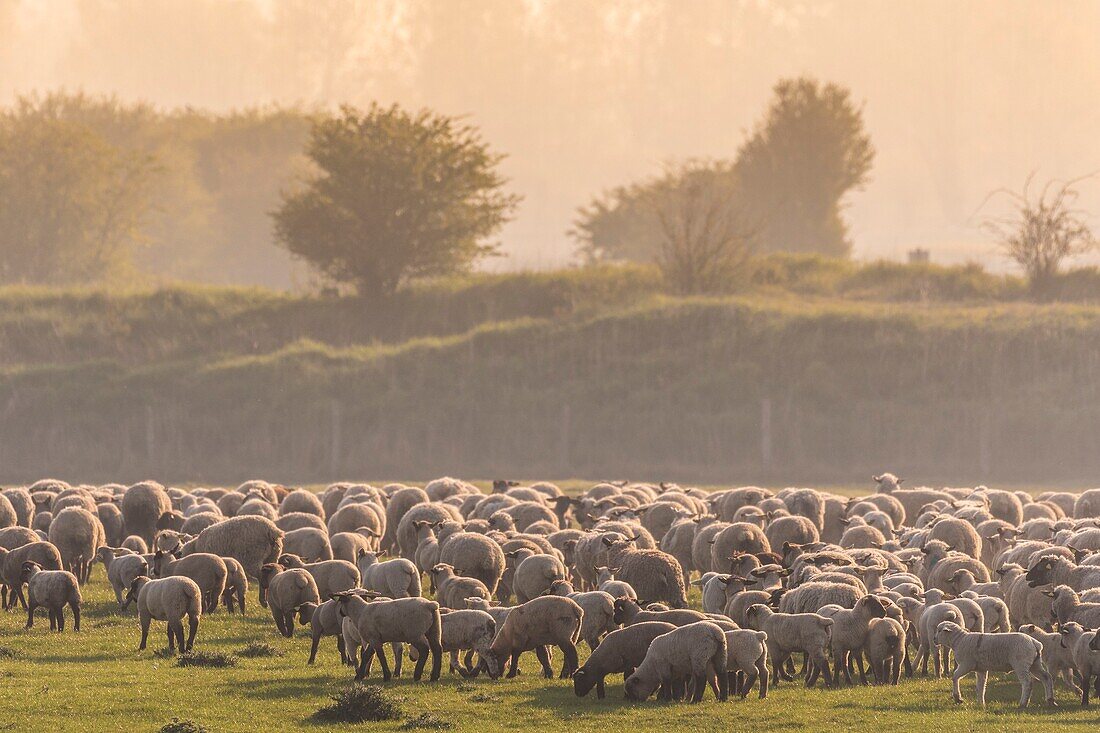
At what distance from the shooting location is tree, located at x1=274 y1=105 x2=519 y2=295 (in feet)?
226

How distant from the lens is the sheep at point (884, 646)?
18750 mm

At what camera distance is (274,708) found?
17.6 meters

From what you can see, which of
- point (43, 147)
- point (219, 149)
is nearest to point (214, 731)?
point (43, 147)

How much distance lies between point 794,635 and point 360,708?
5.45 m

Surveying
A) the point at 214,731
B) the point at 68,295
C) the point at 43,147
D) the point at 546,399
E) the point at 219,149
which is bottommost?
the point at 214,731

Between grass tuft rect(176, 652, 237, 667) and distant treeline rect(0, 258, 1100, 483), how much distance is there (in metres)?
32.9

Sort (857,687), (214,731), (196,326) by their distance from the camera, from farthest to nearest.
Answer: (196,326) → (857,687) → (214,731)

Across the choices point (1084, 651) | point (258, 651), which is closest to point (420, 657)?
point (258, 651)

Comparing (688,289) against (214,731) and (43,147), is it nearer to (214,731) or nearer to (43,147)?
(43,147)

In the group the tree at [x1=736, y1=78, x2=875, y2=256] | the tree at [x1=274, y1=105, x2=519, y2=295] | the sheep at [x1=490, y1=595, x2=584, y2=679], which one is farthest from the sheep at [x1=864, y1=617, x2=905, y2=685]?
the tree at [x1=736, y1=78, x2=875, y2=256]

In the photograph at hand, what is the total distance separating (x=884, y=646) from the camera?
1878cm

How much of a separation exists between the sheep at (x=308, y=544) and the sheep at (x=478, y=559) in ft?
9.50

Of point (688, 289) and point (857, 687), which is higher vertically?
point (688, 289)

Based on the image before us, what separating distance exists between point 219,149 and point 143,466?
94947mm
